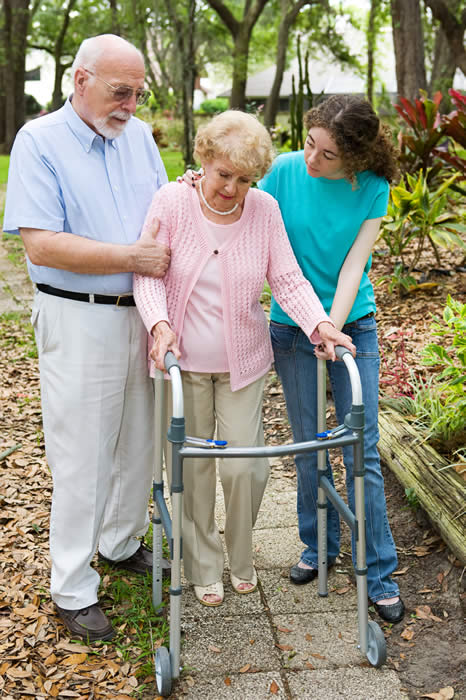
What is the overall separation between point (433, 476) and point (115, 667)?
66.3 inches

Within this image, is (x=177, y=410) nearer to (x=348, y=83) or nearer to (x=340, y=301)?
(x=340, y=301)

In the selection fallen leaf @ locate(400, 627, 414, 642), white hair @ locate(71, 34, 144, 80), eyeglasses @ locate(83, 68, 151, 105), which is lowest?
fallen leaf @ locate(400, 627, 414, 642)

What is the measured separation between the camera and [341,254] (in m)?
2.99

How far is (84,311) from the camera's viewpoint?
281 cm

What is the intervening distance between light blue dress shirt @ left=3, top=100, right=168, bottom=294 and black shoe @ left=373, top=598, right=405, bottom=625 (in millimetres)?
1667

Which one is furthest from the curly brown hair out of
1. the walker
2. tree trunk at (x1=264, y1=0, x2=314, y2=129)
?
tree trunk at (x1=264, y1=0, x2=314, y2=129)

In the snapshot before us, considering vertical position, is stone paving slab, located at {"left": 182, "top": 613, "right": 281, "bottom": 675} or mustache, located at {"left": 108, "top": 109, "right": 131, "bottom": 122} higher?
mustache, located at {"left": 108, "top": 109, "right": 131, "bottom": 122}

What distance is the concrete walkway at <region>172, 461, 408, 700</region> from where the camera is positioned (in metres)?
2.74

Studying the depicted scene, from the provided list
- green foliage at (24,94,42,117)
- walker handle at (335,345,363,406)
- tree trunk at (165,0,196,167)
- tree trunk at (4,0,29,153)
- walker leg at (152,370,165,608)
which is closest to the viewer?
walker handle at (335,345,363,406)

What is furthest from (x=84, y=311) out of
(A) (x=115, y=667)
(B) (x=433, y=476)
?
(B) (x=433, y=476)

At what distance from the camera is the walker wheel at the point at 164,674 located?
2.65 meters

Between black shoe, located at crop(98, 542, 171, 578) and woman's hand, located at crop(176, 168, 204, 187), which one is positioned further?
black shoe, located at crop(98, 542, 171, 578)

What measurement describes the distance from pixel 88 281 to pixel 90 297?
6 cm

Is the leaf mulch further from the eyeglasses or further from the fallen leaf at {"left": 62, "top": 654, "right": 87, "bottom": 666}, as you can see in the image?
the eyeglasses
